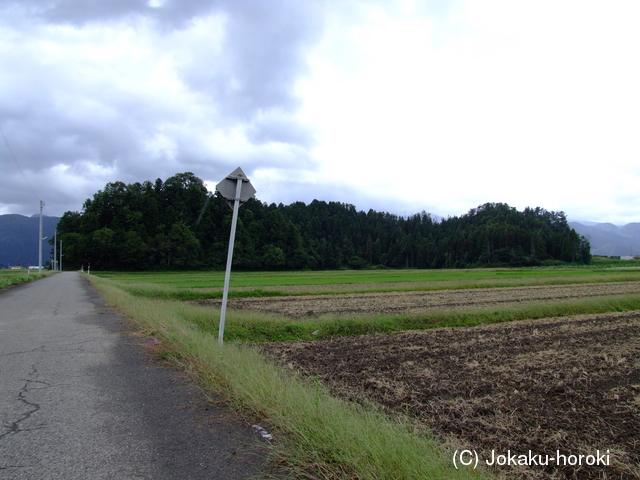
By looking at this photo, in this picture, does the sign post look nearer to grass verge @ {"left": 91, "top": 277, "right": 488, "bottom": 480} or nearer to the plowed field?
grass verge @ {"left": 91, "top": 277, "right": 488, "bottom": 480}

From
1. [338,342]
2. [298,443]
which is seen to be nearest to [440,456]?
[298,443]

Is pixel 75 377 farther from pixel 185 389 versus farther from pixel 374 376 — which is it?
pixel 374 376

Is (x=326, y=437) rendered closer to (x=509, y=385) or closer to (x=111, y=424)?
(x=111, y=424)

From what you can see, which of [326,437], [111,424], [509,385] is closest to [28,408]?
[111,424]

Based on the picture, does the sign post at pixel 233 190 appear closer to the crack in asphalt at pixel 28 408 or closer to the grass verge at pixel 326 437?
the grass verge at pixel 326 437

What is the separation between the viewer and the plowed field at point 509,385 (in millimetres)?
4227

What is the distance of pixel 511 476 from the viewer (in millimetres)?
3451

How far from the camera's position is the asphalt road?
3.17 m

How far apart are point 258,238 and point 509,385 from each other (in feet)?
334

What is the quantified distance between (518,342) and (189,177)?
393ft

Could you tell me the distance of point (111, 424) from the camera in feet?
13.3

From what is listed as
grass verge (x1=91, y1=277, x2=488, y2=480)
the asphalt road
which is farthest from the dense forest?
grass verge (x1=91, y1=277, x2=488, y2=480)

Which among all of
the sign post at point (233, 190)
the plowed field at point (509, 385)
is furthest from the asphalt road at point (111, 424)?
the plowed field at point (509, 385)

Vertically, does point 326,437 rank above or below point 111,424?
above
